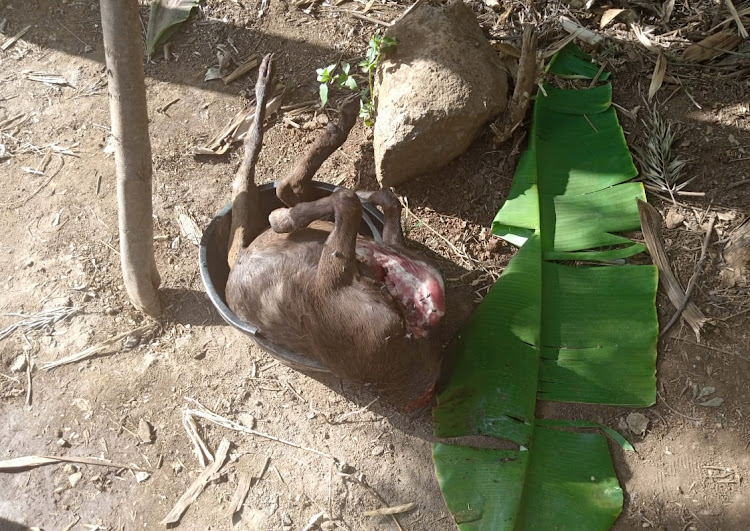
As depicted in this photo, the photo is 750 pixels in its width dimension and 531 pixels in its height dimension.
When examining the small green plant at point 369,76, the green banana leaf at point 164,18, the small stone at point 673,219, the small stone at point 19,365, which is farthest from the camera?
the green banana leaf at point 164,18

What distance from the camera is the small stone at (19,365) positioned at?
157 inches

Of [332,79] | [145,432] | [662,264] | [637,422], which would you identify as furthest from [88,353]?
[662,264]

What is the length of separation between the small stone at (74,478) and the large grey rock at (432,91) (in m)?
2.43

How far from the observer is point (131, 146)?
11.7 ft

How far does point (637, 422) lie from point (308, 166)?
2237mm

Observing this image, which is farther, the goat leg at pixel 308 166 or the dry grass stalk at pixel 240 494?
the goat leg at pixel 308 166

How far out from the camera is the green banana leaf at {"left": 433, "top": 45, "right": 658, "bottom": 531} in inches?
131

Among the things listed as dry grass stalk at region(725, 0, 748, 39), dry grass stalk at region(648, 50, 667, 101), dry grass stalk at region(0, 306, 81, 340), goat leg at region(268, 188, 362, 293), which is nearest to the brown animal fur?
goat leg at region(268, 188, 362, 293)

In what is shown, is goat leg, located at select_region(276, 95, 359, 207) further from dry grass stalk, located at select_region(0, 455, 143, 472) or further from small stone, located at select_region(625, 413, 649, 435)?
small stone, located at select_region(625, 413, 649, 435)

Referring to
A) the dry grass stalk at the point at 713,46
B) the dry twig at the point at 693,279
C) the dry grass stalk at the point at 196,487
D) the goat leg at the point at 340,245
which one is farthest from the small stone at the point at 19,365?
the dry grass stalk at the point at 713,46

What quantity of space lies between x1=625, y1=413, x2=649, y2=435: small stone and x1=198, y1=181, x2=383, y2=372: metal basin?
65.4 inches

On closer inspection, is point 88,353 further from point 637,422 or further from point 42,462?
point 637,422

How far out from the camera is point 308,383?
3945 mm

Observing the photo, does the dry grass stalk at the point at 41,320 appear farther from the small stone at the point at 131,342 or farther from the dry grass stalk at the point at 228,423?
the dry grass stalk at the point at 228,423
